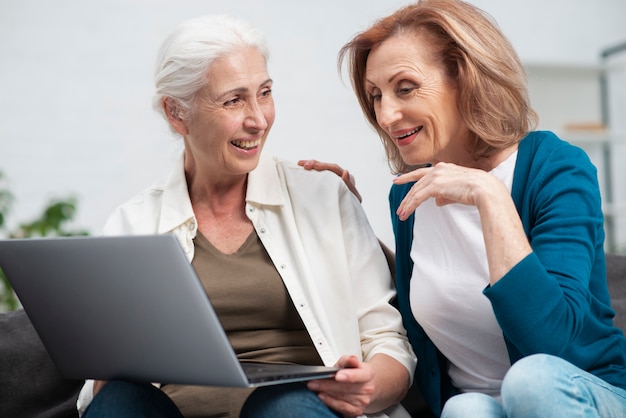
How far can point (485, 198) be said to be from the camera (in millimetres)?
1185

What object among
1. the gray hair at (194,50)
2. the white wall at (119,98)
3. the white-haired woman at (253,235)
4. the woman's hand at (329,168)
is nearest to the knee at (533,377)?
the white-haired woman at (253,235)

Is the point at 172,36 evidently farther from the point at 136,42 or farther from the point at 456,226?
the point at 136,42

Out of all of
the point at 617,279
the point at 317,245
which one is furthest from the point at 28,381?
the point at 617,279

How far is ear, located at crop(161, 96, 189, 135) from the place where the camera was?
1627mm

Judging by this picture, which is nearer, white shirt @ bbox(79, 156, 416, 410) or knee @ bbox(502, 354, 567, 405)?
knee @ bbox(502, 354, 567, 405)

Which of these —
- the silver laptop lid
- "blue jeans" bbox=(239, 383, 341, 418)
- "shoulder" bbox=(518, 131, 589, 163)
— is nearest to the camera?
the silver laptop lid

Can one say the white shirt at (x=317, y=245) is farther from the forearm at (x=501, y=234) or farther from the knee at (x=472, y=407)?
the forearm at (x=501, y=234)

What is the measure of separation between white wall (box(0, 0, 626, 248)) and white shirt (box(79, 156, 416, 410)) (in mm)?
2248

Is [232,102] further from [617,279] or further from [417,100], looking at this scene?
[617,279]

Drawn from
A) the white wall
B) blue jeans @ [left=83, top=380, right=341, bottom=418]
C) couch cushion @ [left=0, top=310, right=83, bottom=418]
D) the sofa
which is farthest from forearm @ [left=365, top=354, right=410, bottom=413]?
the white wall

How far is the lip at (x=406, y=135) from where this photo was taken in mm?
1430

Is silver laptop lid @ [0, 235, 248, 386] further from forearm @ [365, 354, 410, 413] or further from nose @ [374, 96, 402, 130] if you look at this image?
nose @ [374, 96, 402, 130]

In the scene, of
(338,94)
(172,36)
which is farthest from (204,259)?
(338,94)

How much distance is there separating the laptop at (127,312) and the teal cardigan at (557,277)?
319 mm
